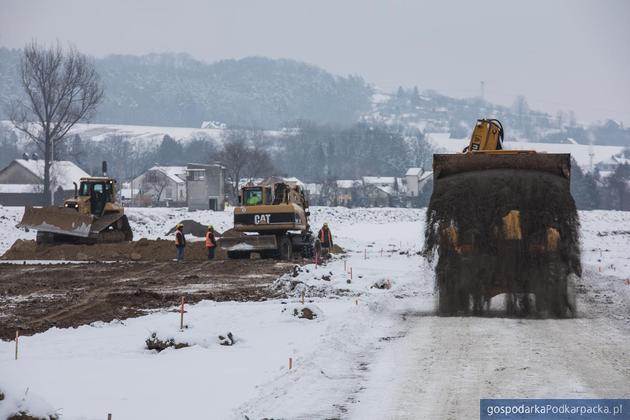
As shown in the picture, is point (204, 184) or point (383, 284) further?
point (204, 184)

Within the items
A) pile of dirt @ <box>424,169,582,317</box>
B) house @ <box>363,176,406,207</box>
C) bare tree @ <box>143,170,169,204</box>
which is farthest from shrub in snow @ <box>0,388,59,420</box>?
house @ <box>363,176,406,207</box>

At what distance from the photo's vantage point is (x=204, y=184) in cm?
11250

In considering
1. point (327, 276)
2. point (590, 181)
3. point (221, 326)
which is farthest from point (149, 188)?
point (221, 326)

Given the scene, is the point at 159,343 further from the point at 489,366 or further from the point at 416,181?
the point at 416,181

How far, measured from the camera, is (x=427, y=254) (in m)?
20.2

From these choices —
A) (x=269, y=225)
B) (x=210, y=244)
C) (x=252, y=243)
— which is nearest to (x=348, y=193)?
(x=210, y=244)

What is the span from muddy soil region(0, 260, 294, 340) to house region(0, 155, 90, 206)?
71218 millimetres

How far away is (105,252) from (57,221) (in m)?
2.63

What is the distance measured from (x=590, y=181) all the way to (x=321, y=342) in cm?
12890

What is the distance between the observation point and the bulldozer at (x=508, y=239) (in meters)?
19.5

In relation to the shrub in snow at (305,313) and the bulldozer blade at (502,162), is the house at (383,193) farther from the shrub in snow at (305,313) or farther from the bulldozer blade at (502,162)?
the shrub in snow at (305,313)

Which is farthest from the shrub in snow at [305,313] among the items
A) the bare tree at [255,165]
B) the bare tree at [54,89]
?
the bare tree at [255,165]

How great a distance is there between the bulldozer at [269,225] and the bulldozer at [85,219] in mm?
6018

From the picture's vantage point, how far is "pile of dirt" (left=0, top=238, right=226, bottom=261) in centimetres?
4006
